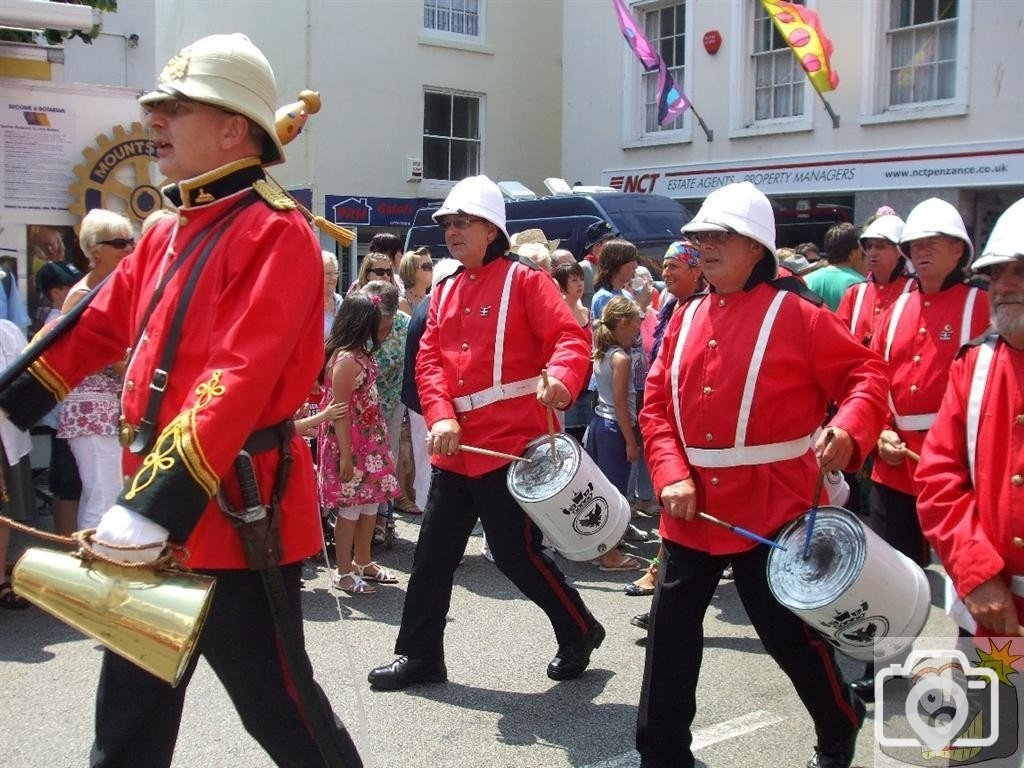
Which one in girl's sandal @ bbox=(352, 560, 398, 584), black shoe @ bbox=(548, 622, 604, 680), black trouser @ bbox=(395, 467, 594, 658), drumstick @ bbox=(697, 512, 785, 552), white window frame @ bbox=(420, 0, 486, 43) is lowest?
girl's sandal @ bbox=(352, 560, 398, 584)

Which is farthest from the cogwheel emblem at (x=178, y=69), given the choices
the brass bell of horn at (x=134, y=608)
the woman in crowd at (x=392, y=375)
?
the woman in crowd at (x=392, y=375)

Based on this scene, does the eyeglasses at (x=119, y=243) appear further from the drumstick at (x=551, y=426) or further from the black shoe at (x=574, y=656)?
the black shoe at (x=574, y=656)

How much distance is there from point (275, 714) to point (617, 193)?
33.1 feet

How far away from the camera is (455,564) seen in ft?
15.9

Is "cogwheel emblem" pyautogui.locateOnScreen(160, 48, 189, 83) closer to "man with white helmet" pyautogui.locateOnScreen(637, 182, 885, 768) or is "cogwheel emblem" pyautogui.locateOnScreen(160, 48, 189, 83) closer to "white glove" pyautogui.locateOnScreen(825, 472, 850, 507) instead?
"man with white helmet" pyautogui.locateOnScreen(637, 182, 885, 768)

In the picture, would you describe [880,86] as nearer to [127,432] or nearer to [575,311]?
[575,311]

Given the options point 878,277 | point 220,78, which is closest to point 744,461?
point 220,78

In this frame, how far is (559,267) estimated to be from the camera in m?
8.23

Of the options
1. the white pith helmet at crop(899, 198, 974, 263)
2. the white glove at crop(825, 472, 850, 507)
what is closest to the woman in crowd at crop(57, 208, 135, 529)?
the white glove at crop(825, 472, 850, 507)

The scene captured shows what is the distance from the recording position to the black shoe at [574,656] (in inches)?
192

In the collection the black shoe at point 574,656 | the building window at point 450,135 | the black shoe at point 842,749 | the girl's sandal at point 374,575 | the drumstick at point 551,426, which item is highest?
the building window at point 450,135

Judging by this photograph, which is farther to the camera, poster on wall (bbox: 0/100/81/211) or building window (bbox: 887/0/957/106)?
building window (bbox: 887/0/957/106)

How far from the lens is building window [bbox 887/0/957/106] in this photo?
1449cm

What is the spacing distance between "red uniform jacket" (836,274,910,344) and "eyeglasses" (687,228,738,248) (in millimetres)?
1974
